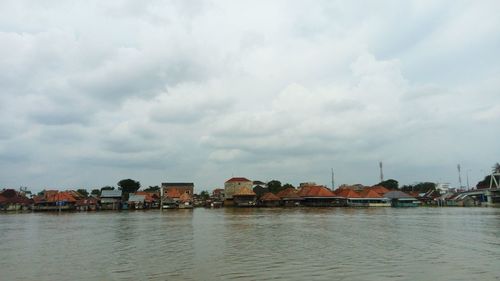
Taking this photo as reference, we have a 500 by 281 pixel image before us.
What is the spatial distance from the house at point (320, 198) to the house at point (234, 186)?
16870 millimetres

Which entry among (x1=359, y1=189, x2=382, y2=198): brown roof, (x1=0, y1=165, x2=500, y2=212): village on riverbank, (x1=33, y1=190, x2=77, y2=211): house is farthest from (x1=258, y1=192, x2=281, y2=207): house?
(x1=33, y1=190, x2=77, y2=211): house

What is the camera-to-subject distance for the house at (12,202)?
103m

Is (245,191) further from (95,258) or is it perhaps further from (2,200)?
(95,258)

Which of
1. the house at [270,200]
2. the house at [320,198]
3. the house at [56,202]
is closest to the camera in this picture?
the house at [56,202]

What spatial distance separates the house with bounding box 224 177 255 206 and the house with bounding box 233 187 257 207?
193 centimetres

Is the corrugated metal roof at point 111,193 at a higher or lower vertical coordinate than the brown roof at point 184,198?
higher

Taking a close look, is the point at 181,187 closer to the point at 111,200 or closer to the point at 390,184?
the point at 111,200

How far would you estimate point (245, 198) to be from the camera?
11506 centimetres

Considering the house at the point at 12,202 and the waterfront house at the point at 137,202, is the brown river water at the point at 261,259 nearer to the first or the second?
the waterfront house at the point at 137,202

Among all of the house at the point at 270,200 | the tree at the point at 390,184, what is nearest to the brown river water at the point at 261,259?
the house at the point at 270,200

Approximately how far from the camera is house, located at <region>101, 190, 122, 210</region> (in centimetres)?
10493

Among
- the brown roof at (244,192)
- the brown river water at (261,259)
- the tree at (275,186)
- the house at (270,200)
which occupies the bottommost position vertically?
the brown river water at (261,259)

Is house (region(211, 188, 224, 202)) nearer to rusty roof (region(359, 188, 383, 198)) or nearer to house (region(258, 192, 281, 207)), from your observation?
house (region(258, 192, 281, 207))

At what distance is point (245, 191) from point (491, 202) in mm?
67535
